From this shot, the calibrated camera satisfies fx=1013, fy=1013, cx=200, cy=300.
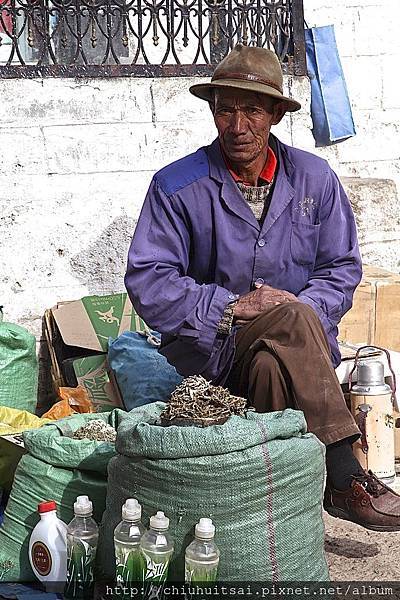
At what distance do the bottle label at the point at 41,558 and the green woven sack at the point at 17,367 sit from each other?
1.91 meters

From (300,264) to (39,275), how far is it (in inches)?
86.2

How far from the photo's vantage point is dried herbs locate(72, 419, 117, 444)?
3.58 metres

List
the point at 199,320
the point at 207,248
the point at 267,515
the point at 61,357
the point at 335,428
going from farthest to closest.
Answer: the point at 61,357
the point at 207,248
the point at 199,320
the point at 335,428
the point at 267,515

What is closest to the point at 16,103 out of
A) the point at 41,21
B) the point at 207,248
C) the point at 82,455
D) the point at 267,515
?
the point at 41,21

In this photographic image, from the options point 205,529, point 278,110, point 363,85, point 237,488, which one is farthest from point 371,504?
point 363,85

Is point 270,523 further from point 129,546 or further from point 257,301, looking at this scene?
point 257,301

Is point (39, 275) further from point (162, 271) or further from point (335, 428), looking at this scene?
point (335, 428)

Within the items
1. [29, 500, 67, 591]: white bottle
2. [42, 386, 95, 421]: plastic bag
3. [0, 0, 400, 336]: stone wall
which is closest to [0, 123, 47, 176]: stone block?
[0, 0, 400, 336]: stone wall

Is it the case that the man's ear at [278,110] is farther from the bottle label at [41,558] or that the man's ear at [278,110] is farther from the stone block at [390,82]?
the stone block at [390,82]

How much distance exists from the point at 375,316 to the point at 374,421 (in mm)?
1073

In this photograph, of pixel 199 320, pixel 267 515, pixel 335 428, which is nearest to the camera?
pixel 267 515

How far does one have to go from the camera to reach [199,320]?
3.59m

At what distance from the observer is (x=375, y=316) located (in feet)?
17.5

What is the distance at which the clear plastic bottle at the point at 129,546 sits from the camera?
9.45 feet
